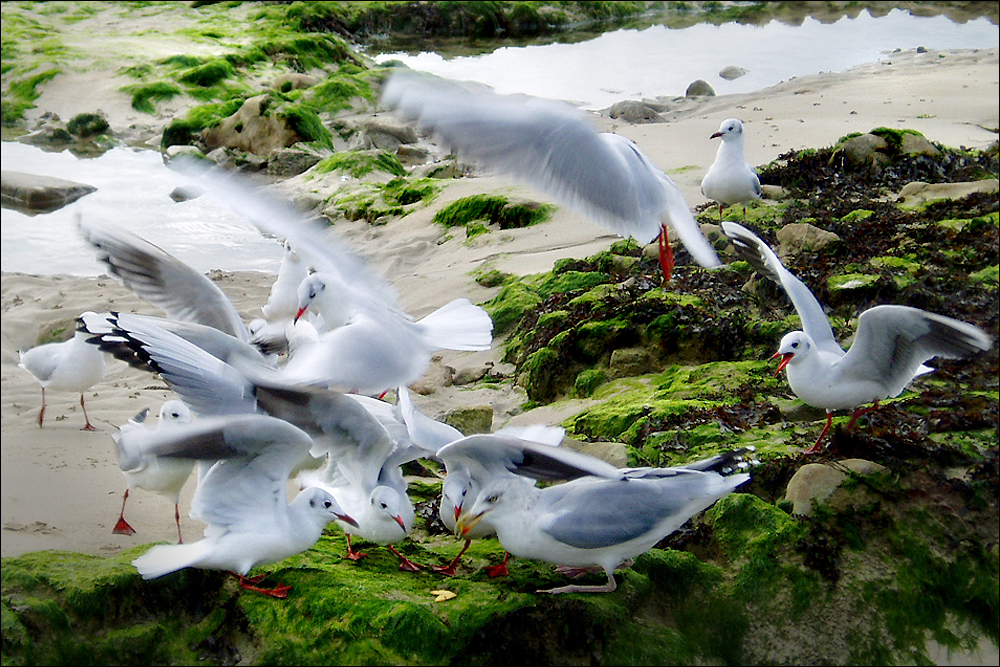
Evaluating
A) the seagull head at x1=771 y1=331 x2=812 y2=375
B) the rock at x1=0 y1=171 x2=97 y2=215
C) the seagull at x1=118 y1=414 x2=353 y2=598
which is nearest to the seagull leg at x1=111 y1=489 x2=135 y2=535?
the seagull at x1=118 y1=414 x2=353 y2=598

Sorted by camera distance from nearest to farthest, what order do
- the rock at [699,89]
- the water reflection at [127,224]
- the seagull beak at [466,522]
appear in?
the seagull beak at [466,522]
the water reflection at [127,224]
the rock at [699,89]

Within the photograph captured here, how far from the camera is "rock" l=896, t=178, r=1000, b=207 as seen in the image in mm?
5848

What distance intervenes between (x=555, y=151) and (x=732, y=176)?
7.03 ft

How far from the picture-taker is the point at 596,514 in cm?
285

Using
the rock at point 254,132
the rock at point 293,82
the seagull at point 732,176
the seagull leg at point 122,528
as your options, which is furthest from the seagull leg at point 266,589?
the rock at point 293,82

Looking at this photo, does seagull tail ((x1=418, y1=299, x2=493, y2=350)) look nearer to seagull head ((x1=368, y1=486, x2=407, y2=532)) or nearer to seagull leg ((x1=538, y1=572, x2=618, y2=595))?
seagull head ((x1=368, y1=486, x2=407, y2=532))

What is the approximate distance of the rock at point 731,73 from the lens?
1356 cm

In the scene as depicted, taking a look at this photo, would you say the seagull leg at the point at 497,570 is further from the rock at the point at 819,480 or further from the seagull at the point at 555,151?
the seagull at the point at 555,151

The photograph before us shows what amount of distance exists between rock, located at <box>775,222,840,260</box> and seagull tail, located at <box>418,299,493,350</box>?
6.81 ft

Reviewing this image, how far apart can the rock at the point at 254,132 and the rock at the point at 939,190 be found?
691 centimetres

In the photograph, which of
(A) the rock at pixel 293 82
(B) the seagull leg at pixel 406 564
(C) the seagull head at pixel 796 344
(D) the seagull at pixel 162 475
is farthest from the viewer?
(A) the rock at pixel 293 82

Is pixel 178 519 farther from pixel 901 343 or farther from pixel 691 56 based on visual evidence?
pixel 691 56

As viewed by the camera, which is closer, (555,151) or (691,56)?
(555,151)

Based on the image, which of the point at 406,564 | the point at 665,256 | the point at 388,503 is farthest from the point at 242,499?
the point at 665,256
